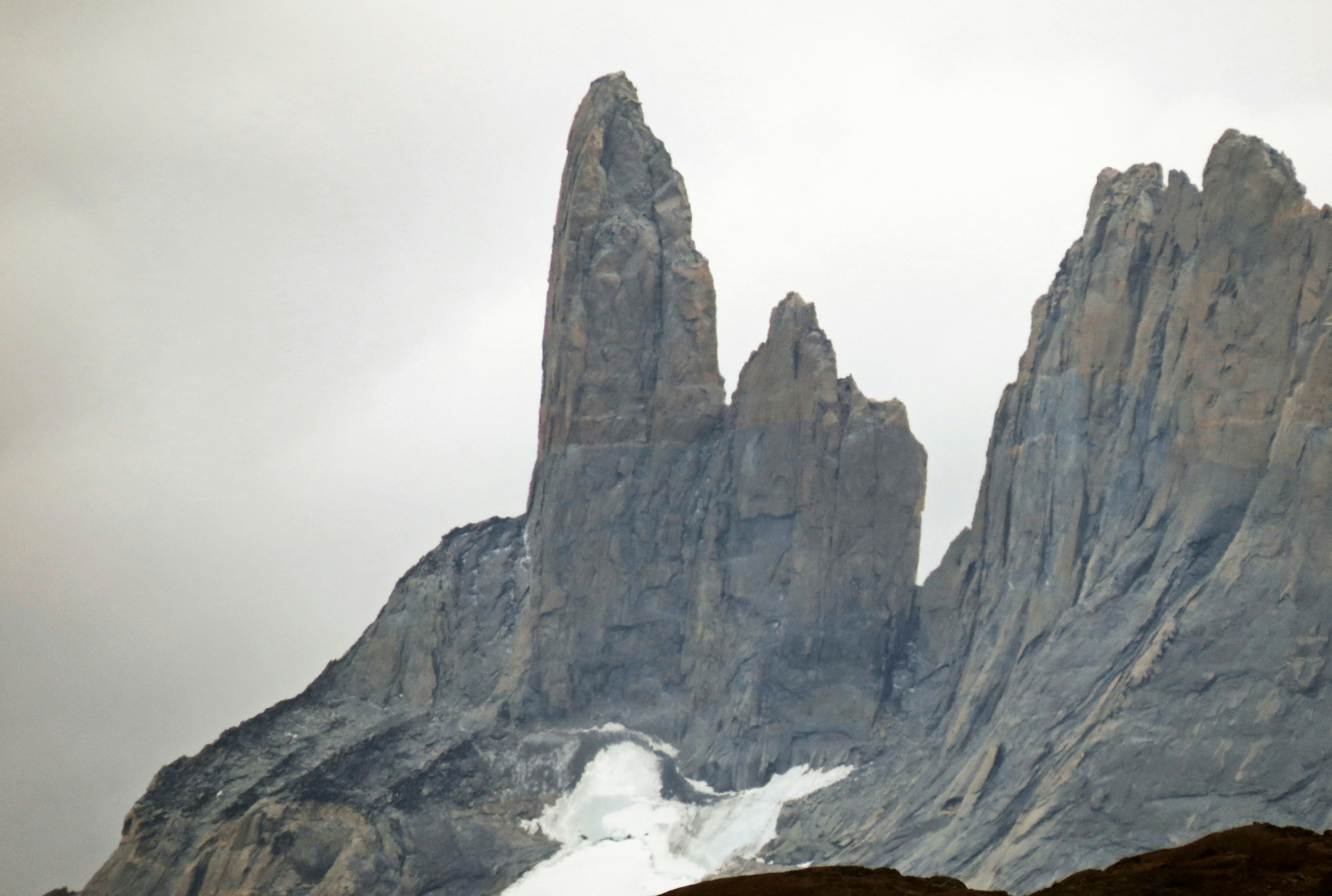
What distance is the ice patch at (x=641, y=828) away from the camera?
96.7 metres

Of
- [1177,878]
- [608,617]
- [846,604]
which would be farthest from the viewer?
[608,617]

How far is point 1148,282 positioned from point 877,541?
26.7 metres

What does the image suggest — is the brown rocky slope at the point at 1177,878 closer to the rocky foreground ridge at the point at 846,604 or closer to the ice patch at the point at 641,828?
the rocky foreground ridge at the point at 846,604

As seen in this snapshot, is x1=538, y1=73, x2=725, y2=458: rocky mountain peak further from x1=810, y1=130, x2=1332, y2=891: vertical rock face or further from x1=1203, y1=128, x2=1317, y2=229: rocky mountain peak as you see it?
x1=1203, y1=128, x2=1317, y2=229: rocky mountain peak

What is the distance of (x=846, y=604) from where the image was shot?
350ft

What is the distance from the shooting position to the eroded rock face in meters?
101

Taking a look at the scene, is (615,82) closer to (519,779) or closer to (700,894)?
(519,779)

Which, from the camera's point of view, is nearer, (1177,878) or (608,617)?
(1177,878)

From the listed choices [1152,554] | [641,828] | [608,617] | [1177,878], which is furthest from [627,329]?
[1177,878]

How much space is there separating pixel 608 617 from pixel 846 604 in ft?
52.2

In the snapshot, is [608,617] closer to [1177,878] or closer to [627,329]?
[627,329]

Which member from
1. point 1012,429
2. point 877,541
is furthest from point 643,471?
point 1012,429

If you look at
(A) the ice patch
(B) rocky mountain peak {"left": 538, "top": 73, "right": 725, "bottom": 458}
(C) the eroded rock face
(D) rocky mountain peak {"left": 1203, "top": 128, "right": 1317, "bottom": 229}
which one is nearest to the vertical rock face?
(D) rocky mountain peak {"left": 1203, "top": 128, "right": 1317, "bottom": 229}

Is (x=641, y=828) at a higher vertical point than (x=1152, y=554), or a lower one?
lower
